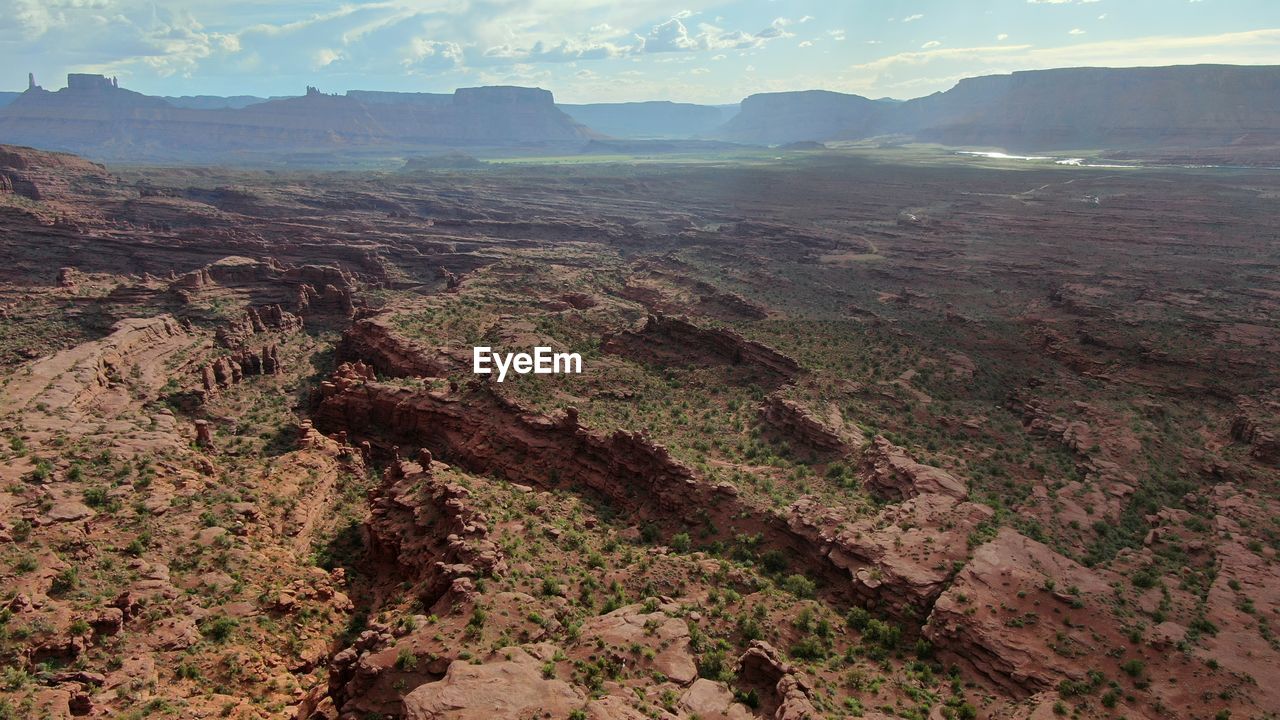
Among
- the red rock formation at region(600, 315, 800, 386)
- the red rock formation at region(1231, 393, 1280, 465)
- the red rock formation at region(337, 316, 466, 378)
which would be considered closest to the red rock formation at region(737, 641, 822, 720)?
the red rock formation at region(600, 315, 800, 386)

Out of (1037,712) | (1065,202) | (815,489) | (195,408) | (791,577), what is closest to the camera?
(1037,712)

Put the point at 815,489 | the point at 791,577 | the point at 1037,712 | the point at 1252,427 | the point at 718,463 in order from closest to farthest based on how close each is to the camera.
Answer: the point at 1037,712 < the point at 791,577 < the point at 815,489 < the point at 718,463 < the point at 1252,427

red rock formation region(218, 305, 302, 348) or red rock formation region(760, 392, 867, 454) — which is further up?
red rock formation region(218, 305, 302, 348)

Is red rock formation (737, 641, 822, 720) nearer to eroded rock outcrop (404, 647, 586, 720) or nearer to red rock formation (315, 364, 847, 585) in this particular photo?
eroded rock outcrop (404, 647, 586, 720)

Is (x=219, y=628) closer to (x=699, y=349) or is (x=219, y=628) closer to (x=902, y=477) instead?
(x=902, y=477)

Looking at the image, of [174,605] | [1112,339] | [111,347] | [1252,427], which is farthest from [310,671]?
[1112,339]

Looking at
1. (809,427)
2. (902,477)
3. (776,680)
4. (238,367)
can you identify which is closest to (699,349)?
(809,427)

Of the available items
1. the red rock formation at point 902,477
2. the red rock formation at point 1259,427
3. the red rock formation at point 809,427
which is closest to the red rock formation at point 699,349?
the red rock formation at point 809,427

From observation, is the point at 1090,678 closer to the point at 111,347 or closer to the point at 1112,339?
the point at 1112,339
